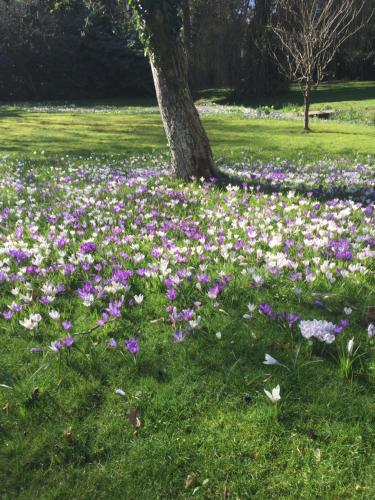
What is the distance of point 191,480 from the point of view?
2598mm

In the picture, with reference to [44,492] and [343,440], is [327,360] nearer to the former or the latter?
[343,440]

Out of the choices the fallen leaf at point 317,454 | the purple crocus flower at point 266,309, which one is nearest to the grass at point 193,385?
the fallen leaf at point 317,454

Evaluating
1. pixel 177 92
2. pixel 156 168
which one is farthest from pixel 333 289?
pixel 156 168

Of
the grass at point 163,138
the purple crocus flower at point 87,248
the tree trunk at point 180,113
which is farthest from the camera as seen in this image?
the grass at point 163,138

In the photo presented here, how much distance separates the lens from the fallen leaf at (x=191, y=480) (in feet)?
8.45

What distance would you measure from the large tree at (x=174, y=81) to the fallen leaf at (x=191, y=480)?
7.37 metres

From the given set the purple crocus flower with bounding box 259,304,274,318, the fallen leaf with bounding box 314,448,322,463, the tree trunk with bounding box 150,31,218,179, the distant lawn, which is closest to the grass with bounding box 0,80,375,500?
the fallen leaf with bounding box 314,448,322,463

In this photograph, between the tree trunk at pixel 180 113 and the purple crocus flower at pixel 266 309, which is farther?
the tree trunk at pixel 180 113

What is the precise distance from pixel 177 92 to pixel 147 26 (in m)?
1.31

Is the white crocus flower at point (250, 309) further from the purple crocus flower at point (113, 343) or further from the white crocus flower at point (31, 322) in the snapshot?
the white crocus flower at point (31, 322)

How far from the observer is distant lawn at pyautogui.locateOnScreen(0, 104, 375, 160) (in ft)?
47.8

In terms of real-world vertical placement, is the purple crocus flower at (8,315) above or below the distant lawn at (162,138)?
below

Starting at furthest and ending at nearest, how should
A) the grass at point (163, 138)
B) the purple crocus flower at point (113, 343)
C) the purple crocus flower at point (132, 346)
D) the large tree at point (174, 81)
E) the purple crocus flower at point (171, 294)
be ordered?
the grass at point (163, 138) → the large tree at point (174, 81) → the purple crocus flower at point (171, 294) → the purple crocus flower at point (113, 343) → the purple crocus flower at point (132, 346)

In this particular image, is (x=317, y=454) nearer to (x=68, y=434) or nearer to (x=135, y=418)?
(x=135, y=418)
